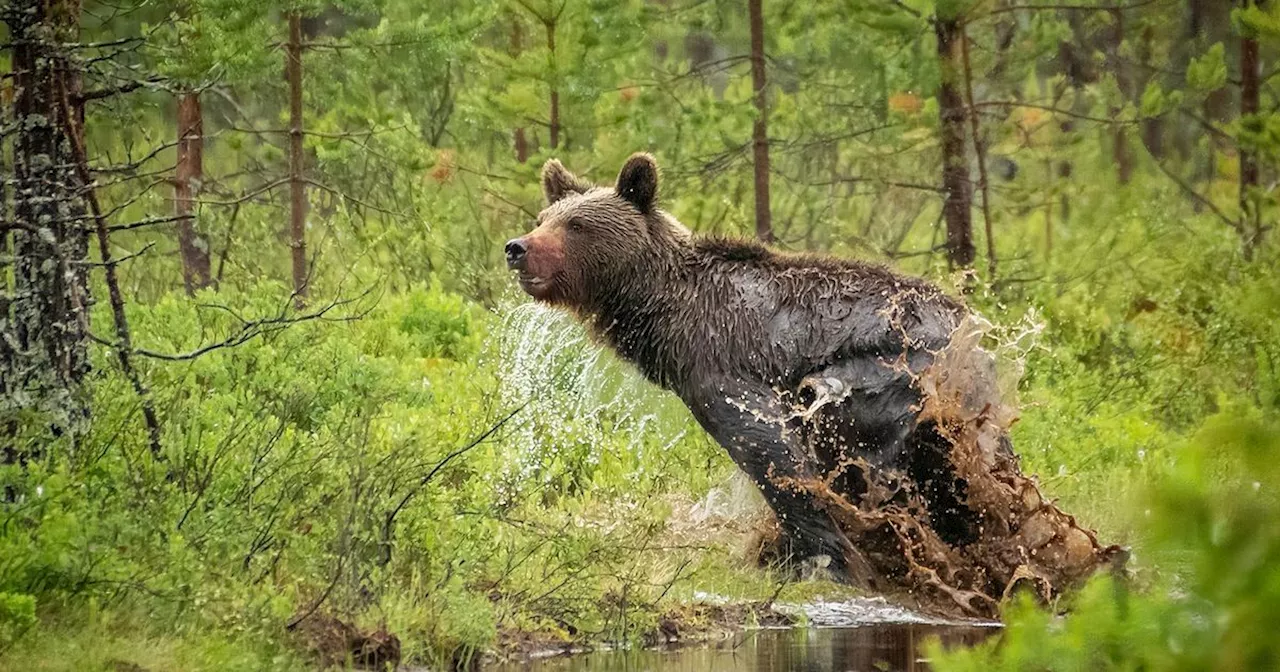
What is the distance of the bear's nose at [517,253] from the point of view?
892 cm

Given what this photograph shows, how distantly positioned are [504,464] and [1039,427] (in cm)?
377

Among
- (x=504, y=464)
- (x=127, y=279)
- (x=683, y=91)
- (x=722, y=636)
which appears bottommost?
(x=722, y=636)

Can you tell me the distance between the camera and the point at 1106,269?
605 inches

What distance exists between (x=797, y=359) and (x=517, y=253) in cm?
157

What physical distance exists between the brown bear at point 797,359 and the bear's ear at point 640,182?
238 mm

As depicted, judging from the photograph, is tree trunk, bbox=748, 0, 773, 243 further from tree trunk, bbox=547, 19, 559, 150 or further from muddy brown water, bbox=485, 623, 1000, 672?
muddy brown water, bbox=485, 623, 1000, 672

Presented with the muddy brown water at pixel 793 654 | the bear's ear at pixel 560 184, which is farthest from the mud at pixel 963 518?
the bear's ear at pixel 560 184

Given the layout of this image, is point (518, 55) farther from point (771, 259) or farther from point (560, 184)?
point (771, 259)

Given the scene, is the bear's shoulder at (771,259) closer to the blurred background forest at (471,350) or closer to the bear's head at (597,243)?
the bear's head at (597,243)

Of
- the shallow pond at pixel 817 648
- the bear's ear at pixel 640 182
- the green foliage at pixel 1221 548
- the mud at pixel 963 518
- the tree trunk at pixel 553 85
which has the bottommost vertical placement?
the shallow pond at pixel 817 648

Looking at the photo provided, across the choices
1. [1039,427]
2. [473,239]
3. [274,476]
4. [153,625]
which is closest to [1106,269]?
[1039,427]

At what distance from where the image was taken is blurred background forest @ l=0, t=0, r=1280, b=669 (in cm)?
593

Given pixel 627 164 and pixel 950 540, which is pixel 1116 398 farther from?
pixel 627 164

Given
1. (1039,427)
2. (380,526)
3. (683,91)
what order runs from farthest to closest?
1. (683,91)
2. (1039,427)
3. (380,526)
